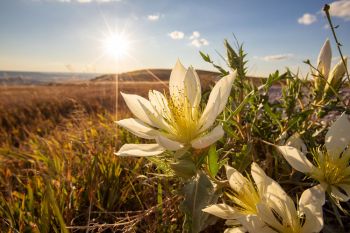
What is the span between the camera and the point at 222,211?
0.80m

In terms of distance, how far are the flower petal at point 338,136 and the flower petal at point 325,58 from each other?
13.8 inches

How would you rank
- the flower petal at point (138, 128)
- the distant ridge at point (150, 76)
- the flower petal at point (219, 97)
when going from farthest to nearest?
1. the distant ridge at point (150, 76)
2. the flower petal at point (138, 128)
3. the flower petal at point (219, 97)

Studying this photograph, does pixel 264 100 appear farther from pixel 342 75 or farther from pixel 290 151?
pixel 290 151

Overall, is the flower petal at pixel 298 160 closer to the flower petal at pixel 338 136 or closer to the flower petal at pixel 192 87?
the flower petal at pixel 338 136

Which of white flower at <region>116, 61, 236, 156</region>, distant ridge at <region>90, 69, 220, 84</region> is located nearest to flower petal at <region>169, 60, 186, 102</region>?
→ white flower at <region>116, 61, 236, 156</region>

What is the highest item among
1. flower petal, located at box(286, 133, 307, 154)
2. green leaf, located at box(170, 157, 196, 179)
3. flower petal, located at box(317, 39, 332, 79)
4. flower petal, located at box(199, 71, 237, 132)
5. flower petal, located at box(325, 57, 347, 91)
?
flower petal, located at box(317, 39, 332, 79)

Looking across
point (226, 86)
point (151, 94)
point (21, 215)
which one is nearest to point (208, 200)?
point (226, 86)

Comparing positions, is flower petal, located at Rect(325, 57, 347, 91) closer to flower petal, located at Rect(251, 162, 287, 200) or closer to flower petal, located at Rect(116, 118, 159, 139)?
flower petal, located at Rect(251, 162, 287, 200)

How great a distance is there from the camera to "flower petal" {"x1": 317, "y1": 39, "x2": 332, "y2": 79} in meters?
1.16

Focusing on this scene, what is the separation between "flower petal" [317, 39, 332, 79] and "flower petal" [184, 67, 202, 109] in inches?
Result: 19.3

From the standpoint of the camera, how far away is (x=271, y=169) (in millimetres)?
1168

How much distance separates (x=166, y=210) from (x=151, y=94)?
461 mm

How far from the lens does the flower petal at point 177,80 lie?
1.05 metres

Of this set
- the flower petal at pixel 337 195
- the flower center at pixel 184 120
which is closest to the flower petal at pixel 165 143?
the flower center at pixel 184 120
